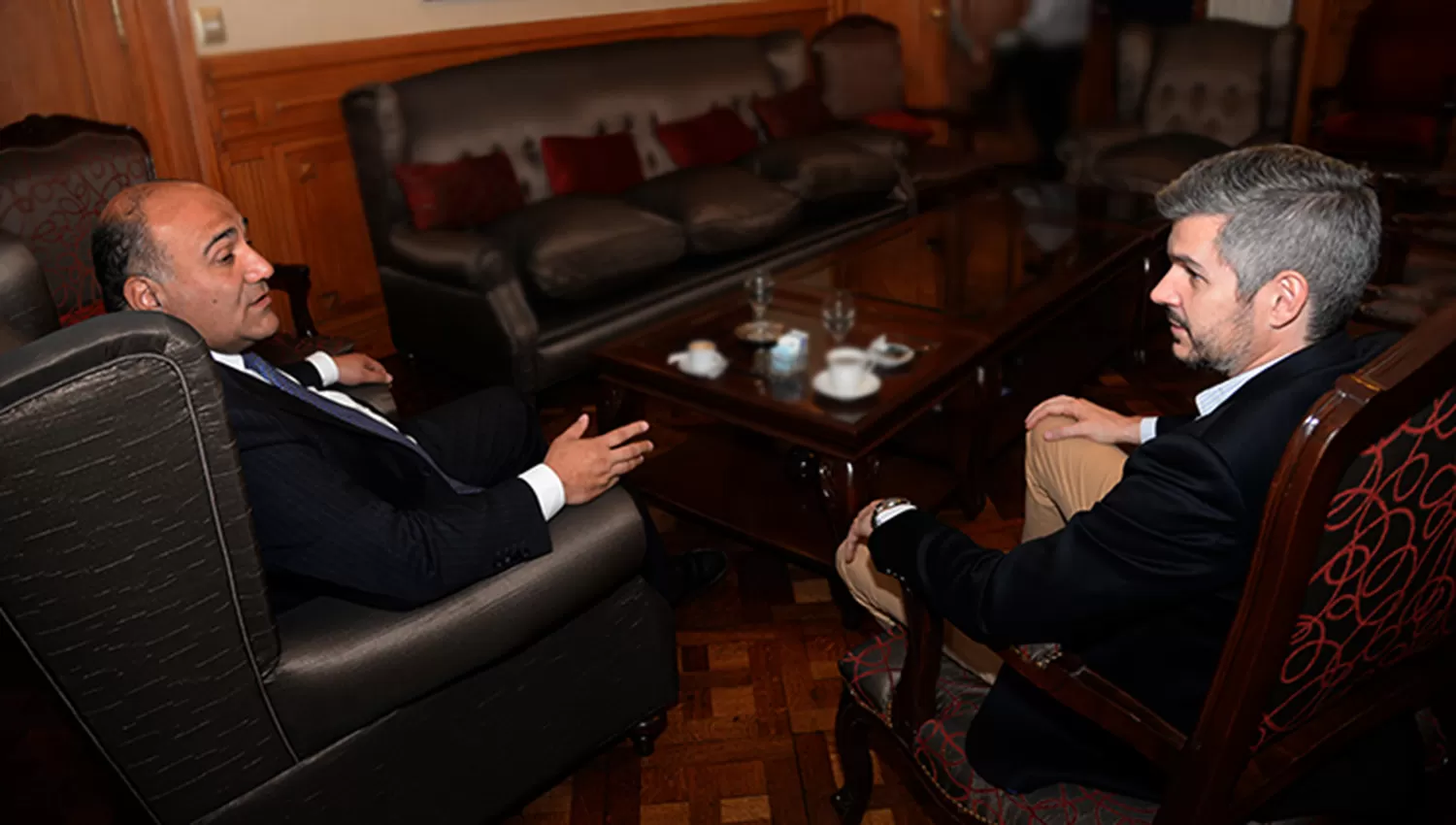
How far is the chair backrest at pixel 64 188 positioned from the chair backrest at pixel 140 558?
1.92 metres

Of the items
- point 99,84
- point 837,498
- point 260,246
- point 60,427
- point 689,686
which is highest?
point 99,84

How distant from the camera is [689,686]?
232 centimetres

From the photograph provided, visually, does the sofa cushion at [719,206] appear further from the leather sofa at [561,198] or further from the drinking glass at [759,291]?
the drinking glass at [759,291]

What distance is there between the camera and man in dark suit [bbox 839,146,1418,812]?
1132 millimetres

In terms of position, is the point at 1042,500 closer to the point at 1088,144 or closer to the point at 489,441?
the point at 489,441

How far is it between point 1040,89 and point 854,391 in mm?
5206

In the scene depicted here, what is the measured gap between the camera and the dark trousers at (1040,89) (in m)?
6.73

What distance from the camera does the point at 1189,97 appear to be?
17.3ft

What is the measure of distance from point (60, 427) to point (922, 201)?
4.39 metres

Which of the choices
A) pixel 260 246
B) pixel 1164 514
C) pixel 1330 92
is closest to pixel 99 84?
pixel 260 246

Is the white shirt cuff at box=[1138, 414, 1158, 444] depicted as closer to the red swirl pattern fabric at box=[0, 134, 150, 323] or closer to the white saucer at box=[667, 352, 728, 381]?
the white saucer at box=[667, 352, 728, 381]

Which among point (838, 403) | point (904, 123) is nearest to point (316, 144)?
point (838, 403)

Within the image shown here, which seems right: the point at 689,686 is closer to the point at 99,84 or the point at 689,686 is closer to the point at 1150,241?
the point at 1150,241

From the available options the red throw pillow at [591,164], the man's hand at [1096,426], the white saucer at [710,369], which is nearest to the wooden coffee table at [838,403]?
the white saucer at [710,369]
